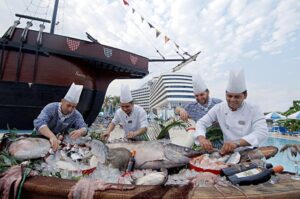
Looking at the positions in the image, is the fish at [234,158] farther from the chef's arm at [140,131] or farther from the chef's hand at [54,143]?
the chef's arm at [140,131]

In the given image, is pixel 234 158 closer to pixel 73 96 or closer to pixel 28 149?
pixel 28 149

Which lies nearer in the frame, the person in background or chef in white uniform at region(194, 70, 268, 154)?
chef in white uniform at region(194, 70, 268, 154)

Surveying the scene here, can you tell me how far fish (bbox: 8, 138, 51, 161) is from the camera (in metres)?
1.62

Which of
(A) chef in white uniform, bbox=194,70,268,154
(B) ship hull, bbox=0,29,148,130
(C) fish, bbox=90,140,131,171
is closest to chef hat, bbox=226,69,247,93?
(A) chef in white uniform, bbox=194,70,268,154

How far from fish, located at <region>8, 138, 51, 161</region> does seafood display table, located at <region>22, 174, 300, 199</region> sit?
34cm

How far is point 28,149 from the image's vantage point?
167 centimetres

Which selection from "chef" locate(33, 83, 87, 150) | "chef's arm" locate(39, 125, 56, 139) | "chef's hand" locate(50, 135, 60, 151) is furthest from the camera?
"chef" locate(33, 83, 87, 150)

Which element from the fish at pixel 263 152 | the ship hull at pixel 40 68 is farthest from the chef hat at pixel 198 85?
the ship hull at pixel 40 68

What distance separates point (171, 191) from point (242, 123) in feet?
3.75

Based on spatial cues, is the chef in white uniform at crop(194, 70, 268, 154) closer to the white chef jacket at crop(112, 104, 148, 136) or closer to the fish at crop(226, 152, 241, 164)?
the fish at crop(226, 152, 241, 164)

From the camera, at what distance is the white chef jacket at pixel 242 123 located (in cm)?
196

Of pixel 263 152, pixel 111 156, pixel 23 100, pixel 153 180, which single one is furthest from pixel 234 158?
pixel 23 100

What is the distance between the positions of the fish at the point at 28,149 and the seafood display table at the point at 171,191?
34 centimetres

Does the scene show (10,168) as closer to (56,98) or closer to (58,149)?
(58,149)
